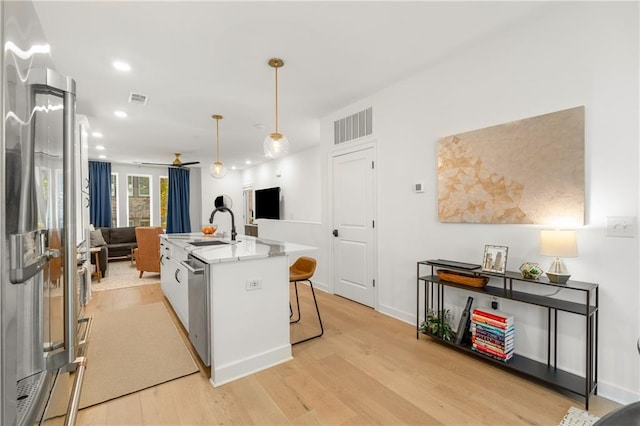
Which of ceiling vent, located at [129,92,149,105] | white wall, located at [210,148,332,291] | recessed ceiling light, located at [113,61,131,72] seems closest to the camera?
recessed ceiling light, located at [113,61,131,72]

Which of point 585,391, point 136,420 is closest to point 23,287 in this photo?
point 136,420

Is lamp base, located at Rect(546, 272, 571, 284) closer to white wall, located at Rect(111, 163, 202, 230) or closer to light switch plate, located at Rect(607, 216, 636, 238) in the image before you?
light switch plate, located at Rect(607, 216, 636, 238)

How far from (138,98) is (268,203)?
456cm

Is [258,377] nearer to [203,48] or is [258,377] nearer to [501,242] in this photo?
[501,242]

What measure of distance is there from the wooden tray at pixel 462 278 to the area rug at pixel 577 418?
910 millimetres

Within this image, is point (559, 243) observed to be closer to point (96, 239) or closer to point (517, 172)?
point (517, 172)

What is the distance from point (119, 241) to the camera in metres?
7.47

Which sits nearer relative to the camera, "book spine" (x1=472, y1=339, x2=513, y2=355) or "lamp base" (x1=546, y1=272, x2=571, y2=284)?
"lamp base" (x1=546, y1=272, x2=571, y2=284)

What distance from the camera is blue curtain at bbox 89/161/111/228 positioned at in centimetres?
800

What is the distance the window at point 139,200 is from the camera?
347 inches

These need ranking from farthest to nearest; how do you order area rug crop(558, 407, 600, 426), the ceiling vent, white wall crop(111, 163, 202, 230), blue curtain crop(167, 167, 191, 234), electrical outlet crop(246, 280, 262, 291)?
1. blue curtain crop(167, 167, 191, 234)
2. white wall crop(111, 163, 202, 230)
3. the ceiling vent
4. electrical outlet crop(246, 280, 262, 291)
5. area rug crop(558, 407, 600, 426)

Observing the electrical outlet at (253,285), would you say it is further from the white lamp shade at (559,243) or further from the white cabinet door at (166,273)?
the white lamp shade at (559,243)

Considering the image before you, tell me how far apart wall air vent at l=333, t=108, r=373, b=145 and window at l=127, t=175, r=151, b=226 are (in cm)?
727

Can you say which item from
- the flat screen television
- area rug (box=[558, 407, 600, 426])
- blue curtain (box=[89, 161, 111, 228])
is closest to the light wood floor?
area rug (box=[558, 407, 600, 426])
